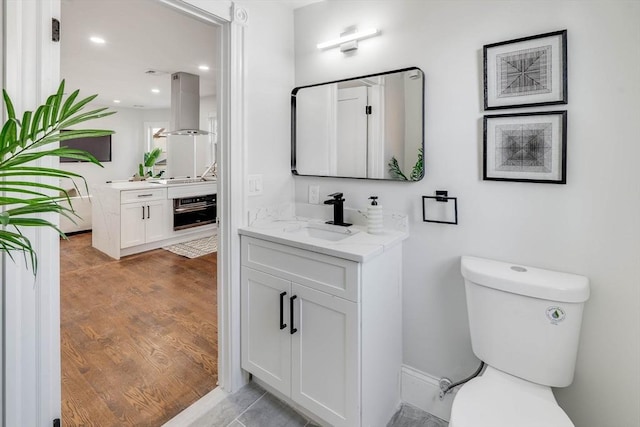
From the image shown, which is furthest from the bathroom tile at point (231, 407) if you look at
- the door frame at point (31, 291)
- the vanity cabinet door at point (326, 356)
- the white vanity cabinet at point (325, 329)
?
the door frame at point (31, 291)

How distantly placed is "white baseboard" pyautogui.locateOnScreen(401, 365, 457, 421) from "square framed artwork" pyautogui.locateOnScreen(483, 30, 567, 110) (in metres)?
1.39

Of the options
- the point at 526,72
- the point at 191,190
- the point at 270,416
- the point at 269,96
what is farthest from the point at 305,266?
the point at 191,190

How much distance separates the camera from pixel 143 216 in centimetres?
452

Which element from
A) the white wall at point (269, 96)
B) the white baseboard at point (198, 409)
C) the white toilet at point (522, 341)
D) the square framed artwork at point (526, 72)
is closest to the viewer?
the white toilet at point (522, 341)

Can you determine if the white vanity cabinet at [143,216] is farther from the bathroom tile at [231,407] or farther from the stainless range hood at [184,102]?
the bathroom tile at [231,407]

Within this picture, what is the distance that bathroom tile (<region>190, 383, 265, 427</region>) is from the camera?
1.70m

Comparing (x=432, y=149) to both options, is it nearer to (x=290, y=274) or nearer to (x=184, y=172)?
(x=290, y=274)

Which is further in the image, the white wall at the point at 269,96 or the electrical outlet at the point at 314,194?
the electrical outlet at the point at 314,194

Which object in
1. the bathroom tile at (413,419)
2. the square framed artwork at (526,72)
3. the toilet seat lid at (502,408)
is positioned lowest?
the bathroom tile at (413,419)

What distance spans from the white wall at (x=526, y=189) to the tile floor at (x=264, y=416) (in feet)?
0.77

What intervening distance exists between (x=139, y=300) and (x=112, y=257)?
1668 millimetres

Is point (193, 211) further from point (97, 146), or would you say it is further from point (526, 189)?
point (526, 189)

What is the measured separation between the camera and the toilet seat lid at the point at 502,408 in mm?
1121

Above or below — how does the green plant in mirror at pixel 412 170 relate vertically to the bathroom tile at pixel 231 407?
above
